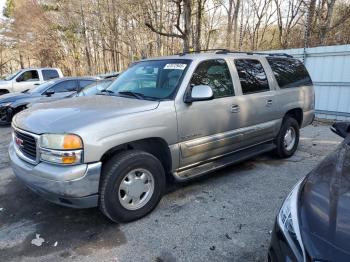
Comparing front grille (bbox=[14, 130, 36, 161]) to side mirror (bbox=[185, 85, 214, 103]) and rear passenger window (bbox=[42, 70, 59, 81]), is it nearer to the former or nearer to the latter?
side mirror (bbox=[185, 85, 214, 103])

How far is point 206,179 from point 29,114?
2578 millimetres

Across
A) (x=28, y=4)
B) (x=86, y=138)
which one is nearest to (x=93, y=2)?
(x=28, y=4)

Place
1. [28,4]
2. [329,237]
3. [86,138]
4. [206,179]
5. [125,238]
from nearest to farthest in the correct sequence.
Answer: [329,237] < [86,138] < [125,238] < [206,179] < [28,4]

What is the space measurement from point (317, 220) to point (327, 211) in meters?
0.09

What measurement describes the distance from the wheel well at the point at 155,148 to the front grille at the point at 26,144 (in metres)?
0.78

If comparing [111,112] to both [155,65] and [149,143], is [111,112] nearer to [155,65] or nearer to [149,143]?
[149,143]

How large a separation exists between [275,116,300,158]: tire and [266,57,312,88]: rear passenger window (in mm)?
654

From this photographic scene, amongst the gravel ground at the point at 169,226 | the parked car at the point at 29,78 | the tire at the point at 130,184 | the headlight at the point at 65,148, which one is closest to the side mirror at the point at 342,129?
the gravel ground at the point at 169,226

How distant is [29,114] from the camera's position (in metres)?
3.45

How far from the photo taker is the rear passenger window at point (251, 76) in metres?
4.38

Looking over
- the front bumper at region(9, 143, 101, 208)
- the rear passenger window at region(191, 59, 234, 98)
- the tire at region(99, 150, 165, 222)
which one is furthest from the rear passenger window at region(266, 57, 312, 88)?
the front bumper at region(9, 143, 101, 208)

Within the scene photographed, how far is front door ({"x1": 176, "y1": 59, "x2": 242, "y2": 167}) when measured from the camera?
12.0 ft

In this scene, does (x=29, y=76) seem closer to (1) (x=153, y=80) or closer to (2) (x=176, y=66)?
(1) (x=153, y=80)

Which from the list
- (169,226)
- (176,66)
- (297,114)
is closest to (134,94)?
(176,66)
